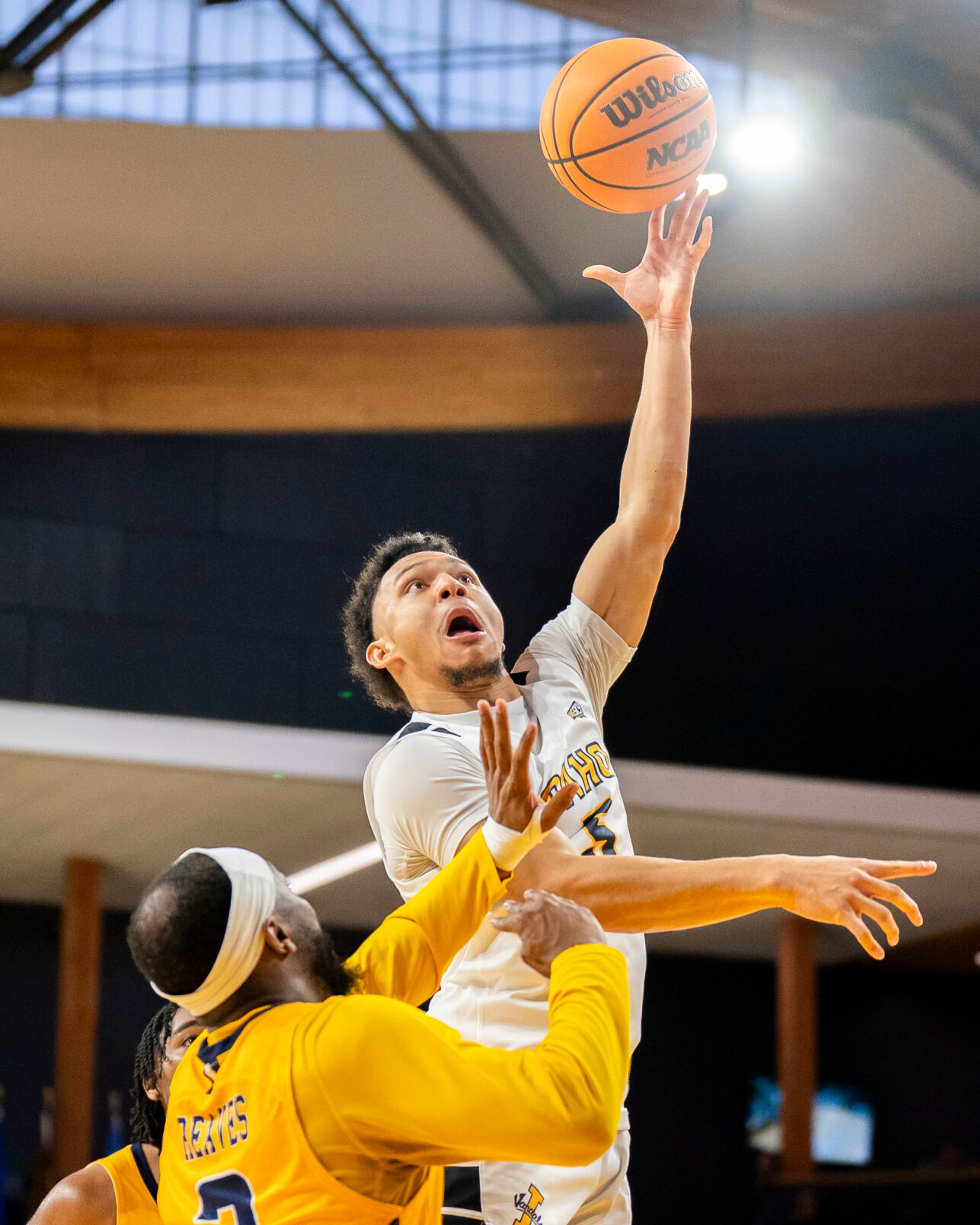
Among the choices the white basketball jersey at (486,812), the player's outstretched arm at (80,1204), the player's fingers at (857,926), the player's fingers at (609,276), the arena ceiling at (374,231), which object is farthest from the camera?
the arena ceiling at (374,231)

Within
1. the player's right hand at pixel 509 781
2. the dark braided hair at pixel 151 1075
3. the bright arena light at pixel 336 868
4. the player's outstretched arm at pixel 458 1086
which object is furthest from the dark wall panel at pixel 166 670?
the player's outstretched arm at pixel 458 1086

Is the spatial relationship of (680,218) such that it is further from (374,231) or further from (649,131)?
(374,231)

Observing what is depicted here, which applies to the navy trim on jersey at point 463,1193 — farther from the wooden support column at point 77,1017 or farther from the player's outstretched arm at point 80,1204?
the wooden support column at point 77,1017

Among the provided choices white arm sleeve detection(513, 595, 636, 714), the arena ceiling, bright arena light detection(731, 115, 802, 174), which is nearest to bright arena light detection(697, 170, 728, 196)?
bright arena light detection(731, 115, 802, 174)

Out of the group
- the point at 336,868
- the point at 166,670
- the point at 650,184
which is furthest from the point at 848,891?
the point at 336,868

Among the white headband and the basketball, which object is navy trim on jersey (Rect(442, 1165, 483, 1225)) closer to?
the white headband

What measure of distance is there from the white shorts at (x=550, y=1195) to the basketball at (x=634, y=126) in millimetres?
2268

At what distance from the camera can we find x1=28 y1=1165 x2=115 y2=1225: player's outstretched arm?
2.95m

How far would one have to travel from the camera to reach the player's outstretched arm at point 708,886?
2.29 meters

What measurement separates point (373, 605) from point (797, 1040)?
10818 millimetres

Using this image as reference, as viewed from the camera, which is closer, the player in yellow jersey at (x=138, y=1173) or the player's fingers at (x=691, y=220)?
the player in yellow jersey at (x=138, y=1173)

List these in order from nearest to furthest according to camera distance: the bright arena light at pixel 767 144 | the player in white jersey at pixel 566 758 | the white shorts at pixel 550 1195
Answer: the player in white jersey at pixel 566 758 < the white shorts at pixel 550 1195 < the bright arena light at pixel 767 144

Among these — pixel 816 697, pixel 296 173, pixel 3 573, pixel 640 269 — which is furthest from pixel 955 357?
pixel 640 269

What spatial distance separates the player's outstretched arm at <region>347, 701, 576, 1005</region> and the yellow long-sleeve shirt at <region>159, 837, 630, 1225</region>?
0.35m
